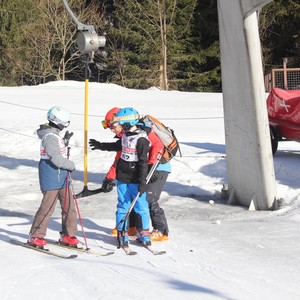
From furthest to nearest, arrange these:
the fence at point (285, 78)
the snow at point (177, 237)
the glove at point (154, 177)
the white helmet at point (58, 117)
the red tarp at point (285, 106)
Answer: the fence at point (285, 78), the red tarp at point (285, 106), the glove at point (154, 177), the white helmet at point (58, 117), the snow at point (177, 237)

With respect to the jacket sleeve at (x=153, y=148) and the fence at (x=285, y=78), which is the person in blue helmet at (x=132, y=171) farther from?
the fence at (x=285, y=78)

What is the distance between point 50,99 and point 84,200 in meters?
11.6

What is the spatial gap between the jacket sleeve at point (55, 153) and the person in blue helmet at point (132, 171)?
0.61 metres

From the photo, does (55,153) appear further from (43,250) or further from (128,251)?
(128,251)

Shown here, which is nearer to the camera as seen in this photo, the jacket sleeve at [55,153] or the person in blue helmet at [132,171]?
the jacket sleeve at [55,153]

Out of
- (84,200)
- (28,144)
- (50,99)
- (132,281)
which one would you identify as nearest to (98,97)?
(50,99)

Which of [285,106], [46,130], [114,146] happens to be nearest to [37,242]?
[46,130]

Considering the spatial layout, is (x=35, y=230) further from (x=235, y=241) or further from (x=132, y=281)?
(x=235, y=241)

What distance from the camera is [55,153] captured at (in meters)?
6.80

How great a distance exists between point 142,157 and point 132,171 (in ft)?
0.81

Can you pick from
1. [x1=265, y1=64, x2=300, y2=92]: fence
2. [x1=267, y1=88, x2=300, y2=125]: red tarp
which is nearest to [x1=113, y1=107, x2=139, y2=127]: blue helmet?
[x1=267, y1=88, x2=300, y2=125]: red tarp

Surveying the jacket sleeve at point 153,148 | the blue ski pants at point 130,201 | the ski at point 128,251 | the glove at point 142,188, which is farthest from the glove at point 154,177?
the ski at point 128,251

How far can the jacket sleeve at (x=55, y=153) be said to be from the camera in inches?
267

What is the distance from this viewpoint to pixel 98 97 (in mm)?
22266
